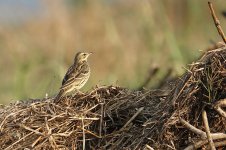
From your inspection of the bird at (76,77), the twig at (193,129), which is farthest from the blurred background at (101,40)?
the twig at (193,129)

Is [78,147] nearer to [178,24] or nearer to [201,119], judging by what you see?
[201,119]

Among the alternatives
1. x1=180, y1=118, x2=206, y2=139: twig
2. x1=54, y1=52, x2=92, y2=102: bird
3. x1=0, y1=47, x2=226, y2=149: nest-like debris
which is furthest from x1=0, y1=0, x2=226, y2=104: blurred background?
x1=180, y1=118, x2=206, y2=139: twig

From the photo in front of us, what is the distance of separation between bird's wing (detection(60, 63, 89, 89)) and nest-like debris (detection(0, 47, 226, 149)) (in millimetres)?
833

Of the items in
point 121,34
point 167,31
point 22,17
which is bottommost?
point 167,31

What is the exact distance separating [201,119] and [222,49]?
661 mm

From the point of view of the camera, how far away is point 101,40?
1933 cm

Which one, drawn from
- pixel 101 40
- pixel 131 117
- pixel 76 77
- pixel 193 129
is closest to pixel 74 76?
pixel 76 77

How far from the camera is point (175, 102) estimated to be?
261 inches

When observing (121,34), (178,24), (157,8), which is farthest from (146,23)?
(178,24)

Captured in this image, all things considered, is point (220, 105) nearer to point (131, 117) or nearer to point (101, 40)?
point (131, 117)

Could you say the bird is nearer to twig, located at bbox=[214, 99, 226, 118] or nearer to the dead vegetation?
the dead vegetation

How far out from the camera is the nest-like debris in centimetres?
648

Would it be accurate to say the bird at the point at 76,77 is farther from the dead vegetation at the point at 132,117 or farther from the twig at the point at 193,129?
the twig at the point at 193,129

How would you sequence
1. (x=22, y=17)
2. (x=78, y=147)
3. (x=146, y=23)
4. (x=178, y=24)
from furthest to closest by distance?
(x=178, y=24) → (x=22, y=17) → (x=146, y=23) → (x=78, y=147)
